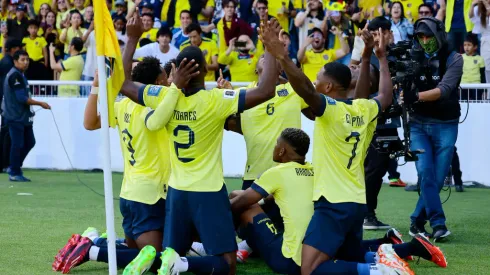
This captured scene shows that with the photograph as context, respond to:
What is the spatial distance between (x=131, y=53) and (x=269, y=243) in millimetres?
2012

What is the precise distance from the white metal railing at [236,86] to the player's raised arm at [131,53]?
6.89 meters

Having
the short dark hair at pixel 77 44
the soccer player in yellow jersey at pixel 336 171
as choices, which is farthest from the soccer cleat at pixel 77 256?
the short dark hair at pixel 77 44

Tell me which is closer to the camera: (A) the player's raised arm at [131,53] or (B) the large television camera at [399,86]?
(A) the player's raised arm at [131,53]

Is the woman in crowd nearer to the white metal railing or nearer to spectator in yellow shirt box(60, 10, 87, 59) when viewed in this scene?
the white metal railing

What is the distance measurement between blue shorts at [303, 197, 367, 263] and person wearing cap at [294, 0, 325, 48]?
1031cm

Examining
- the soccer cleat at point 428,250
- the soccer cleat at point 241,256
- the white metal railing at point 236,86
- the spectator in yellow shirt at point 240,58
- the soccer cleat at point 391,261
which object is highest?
the spectator in yellow shirt at point 240,58

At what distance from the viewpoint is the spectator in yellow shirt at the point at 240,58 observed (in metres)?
18.1

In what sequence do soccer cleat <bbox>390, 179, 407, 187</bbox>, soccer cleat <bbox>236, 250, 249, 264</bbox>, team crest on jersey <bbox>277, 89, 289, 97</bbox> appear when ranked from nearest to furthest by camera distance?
soccer cleat <bbox>236, 250, 249, 264</bbox> → team crest on jersey <bbox>277, 89, 289, 97</bbox> → soccer cleat <bbox>390, 179, 407, 187</bbox>

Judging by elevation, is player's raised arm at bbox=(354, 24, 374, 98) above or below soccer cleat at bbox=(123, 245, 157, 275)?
above

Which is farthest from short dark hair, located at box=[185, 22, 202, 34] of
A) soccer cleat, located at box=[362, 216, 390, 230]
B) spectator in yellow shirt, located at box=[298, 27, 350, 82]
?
soccer cleat, located at box=[362, 216, 390, 230]

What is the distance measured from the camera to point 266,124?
31.0 ft

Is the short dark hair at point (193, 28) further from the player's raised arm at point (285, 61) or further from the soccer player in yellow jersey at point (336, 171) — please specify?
the player's raised arm at point (285, 61)

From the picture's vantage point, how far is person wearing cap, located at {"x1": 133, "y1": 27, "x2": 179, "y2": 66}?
18219 mm

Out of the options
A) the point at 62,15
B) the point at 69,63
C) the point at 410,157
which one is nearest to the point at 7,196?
the point at 69,63
